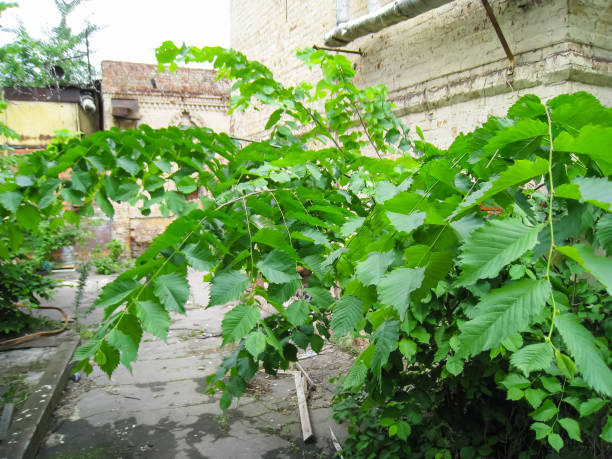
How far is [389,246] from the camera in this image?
2.92 ft

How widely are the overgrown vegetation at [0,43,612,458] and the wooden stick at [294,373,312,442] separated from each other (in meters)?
0.77

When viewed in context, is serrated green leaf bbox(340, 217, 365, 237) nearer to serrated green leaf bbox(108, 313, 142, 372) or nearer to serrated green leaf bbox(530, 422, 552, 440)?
serrated green leaf bbox(108, 313, 142, 372)

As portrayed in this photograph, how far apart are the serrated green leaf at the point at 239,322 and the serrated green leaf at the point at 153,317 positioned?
14 centimetres

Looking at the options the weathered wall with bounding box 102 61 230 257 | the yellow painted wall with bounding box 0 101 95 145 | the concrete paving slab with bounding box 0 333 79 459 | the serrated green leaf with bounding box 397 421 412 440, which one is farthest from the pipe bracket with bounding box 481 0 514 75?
the yellow painted wall with bounding box 0 101 95 145

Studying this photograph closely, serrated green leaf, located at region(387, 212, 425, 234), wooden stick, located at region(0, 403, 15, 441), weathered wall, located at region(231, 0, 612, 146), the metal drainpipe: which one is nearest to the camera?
serrated green leaf, located at region(387, 212, 425, 234)

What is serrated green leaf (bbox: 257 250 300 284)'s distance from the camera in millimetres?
1101

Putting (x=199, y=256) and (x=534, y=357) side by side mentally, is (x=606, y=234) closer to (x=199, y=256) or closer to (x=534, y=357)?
(x=534, y=357)

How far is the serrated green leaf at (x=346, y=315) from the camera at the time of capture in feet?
3.22

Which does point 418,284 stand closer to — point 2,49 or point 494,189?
point 494,189

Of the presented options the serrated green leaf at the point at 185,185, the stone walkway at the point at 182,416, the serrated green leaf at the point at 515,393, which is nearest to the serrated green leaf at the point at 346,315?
the serrated green leaf at the point at 185,185

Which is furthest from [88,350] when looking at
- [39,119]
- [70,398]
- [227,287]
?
[39,119]

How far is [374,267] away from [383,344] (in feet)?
0.63

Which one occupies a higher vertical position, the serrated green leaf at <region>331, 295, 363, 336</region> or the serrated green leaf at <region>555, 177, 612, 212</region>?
the serrated green leaf at <region>555, 177, 612, 212</region>

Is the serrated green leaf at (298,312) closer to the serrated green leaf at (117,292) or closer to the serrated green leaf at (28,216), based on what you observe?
the serrated green leaf at (117,292)
